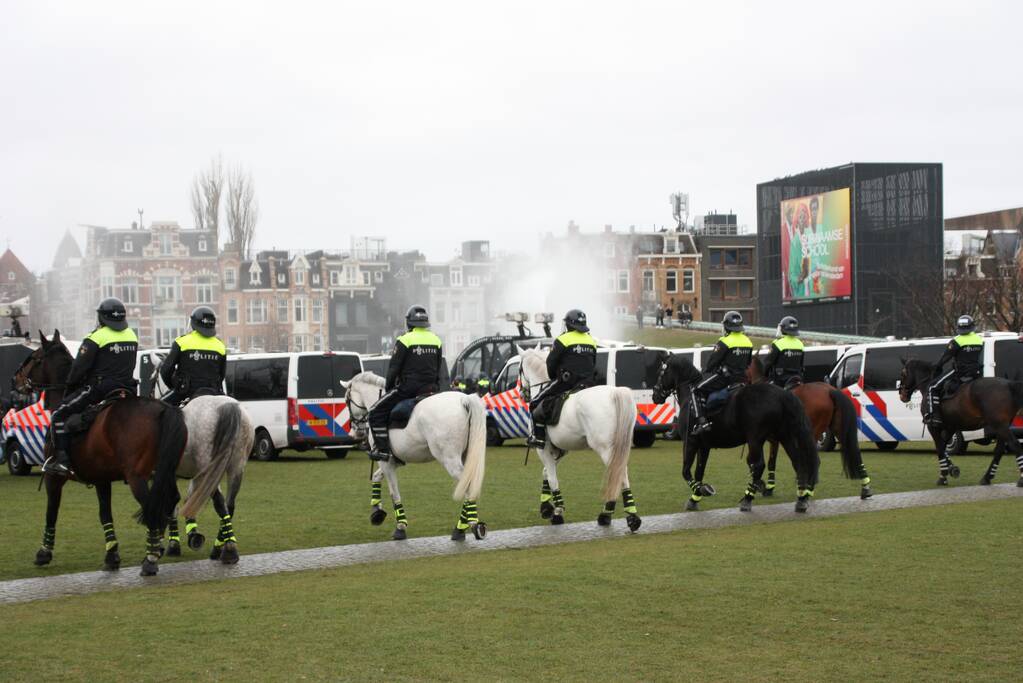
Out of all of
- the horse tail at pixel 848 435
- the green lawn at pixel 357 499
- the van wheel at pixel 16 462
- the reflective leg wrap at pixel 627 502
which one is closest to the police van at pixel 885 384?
the green lawn at pixel 357 499

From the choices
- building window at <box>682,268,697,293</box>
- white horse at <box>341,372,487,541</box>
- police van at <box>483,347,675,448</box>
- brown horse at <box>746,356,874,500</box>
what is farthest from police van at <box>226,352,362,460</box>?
building window at <box>682,268,697,293</box>

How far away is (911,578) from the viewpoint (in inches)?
450

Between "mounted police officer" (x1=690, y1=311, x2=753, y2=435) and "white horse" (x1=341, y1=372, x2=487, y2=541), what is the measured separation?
368cm

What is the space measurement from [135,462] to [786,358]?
1032cm

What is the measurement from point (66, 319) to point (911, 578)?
103300 millimetres

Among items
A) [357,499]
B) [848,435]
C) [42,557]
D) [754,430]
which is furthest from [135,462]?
[848,435]

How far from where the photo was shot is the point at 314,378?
32.2 metres

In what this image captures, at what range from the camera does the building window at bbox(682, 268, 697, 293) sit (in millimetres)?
123000

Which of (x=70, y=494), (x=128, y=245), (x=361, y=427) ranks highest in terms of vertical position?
(x=128, y=245)

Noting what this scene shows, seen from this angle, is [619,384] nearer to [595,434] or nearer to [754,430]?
[754,430]

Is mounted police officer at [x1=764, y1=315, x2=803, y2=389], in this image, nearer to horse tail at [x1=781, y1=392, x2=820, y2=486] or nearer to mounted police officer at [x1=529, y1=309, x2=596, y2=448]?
horse tail at [x1=781, y1=392, x2=820, y2=486]

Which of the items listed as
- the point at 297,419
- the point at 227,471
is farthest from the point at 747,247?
the point at 227,471

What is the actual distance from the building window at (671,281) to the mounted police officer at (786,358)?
10249 centimetres

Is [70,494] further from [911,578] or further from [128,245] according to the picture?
[128,245]
